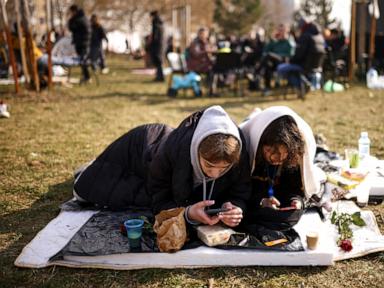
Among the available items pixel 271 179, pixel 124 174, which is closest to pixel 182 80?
pixel 124 174

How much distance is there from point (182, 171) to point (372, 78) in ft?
31.3

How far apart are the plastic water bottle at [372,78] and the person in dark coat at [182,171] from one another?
8735 millimetres

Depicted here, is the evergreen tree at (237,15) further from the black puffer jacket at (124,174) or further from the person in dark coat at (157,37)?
the black puffer jacket at (124,174)

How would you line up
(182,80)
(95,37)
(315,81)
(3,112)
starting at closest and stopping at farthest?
(3,112) → (182,80) → (315,81) → (95,37)

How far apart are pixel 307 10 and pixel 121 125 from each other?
790 inches

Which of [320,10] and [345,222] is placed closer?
[345,222]

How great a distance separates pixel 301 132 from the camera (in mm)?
2994

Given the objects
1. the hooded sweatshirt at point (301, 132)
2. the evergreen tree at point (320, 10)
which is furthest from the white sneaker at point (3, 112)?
the evergreen tree at point (320, 10)

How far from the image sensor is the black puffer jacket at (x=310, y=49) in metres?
9.09

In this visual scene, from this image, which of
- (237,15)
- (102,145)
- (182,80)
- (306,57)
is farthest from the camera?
(237,15)

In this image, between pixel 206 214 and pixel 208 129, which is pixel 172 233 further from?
pixel 208 129

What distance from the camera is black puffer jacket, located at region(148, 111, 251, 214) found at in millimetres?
2918

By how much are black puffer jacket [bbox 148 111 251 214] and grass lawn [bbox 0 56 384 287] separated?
49 cm

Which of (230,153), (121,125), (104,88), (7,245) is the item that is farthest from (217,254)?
(104,88)
